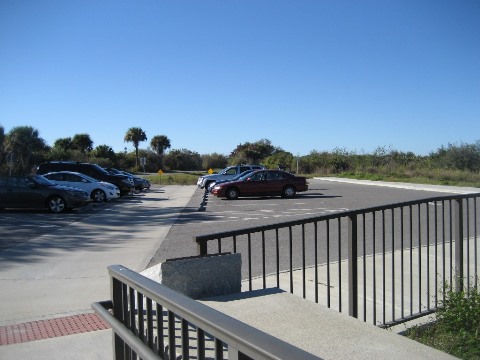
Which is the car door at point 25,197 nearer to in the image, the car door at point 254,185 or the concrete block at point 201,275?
the car door at point 254,185

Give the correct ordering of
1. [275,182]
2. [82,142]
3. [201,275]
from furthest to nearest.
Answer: [82,142], [275,182], [201,275]

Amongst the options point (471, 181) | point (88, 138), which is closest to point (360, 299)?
point (471, 181)

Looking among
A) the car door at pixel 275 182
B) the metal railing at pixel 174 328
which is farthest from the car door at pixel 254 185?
the metal railing at pixel 174 328

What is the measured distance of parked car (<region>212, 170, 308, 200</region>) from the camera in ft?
85.7

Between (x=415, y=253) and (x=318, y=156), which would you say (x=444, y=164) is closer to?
(x=318, y=156)

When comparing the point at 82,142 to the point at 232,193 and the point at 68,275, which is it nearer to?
the point at 232,193

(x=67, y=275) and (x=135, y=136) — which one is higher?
(x=135, y=136)

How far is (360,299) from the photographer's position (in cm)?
609

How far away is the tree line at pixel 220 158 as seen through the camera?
142 feet

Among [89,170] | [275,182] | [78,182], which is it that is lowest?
[275,182]

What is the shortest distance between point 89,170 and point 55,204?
9639 mm

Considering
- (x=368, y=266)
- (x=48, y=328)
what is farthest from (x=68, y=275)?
(x=368, y=266)

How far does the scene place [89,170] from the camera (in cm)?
2841

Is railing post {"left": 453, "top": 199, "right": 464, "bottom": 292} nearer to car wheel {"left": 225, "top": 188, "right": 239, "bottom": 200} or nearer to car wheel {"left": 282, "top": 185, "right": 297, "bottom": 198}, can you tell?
car wheel {"left": 225, "top": 188, "right": 239, "bottom": 200}
